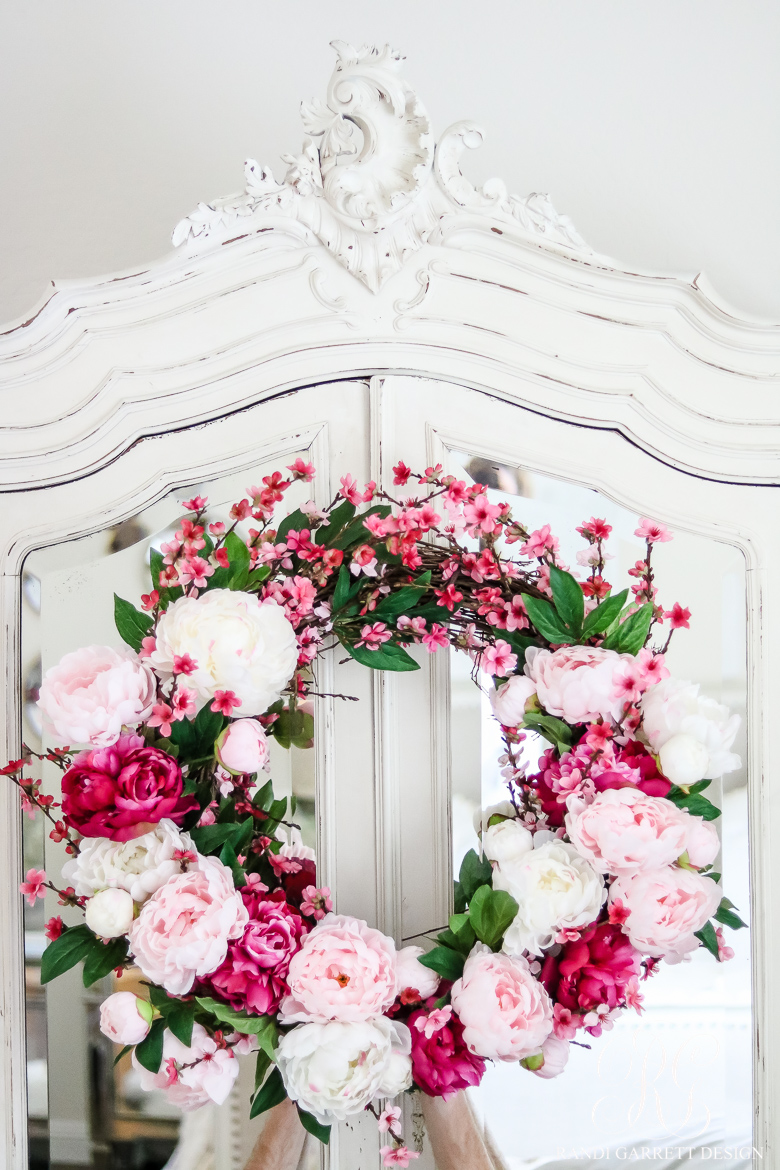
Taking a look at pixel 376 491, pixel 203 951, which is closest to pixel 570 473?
pixel 376 491

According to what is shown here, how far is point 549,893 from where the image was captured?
2.59 feet

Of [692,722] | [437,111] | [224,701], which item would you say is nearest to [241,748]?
[224,701]

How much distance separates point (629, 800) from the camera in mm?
784

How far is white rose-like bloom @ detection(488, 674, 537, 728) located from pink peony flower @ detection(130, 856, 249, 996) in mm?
350

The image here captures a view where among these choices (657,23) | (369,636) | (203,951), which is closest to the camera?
(203,951)

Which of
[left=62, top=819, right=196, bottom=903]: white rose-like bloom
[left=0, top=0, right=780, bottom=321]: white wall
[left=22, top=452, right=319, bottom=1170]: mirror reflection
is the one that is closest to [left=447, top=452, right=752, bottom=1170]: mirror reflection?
[left=22, top=452, right=319, bottom=1170]: mirror reflection

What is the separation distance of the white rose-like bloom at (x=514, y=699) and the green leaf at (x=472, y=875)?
6.6 inches

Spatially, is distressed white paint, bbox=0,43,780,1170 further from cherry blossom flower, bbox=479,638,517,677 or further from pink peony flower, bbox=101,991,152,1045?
pink peony flower, bbox=101,991,152,1045

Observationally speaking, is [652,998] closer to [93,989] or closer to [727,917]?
[727,917]

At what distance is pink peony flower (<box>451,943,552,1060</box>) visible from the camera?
30.3 inches

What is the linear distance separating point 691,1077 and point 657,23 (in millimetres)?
1571

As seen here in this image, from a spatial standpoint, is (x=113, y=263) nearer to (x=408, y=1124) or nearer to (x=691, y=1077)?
(x=408, y=1124)

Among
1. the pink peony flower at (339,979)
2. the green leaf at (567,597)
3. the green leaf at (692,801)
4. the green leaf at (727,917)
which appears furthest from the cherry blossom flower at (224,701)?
the green leaf at (727,917)

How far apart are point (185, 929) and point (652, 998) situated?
59cm
